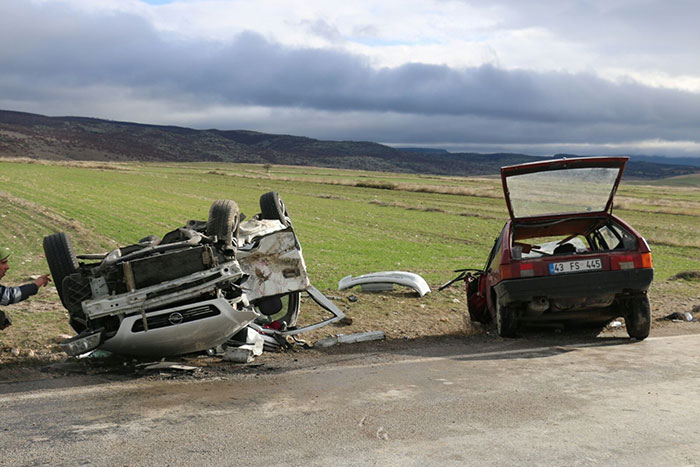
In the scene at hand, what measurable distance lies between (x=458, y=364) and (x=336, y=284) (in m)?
6.27

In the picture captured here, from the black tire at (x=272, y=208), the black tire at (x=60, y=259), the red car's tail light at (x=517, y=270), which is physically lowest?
the red car's tail light at (x=517, y=270)

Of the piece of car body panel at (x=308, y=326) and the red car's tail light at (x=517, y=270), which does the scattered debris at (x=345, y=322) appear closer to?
the piece of car body panel at (x=308, y=326)

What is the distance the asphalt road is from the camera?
4.48m

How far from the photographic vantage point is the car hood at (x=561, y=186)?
8.87 m

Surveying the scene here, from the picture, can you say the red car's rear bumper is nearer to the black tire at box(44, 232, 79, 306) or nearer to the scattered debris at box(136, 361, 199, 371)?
the scattered debris at box(136, 361, 199, 371)

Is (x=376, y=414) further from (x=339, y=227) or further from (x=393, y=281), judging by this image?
(x=339, y=227)

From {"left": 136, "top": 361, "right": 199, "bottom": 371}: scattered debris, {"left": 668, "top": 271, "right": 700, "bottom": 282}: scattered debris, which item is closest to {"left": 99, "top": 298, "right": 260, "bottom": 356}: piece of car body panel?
{"left": 136, "top": 361, "right": 199, "bottom": 371}: scattered debris

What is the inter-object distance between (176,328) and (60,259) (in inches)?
56.9

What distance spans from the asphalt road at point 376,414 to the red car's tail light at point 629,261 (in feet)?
3.50

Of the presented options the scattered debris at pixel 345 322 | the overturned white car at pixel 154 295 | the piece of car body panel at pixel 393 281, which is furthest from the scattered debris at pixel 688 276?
the overturned white car at pixel 154 295

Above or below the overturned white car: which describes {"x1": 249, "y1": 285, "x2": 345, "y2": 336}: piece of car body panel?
below

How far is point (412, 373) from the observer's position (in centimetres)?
688

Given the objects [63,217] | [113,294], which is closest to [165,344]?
[113,294]

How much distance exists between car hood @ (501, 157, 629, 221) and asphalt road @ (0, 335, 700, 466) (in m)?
2.37
